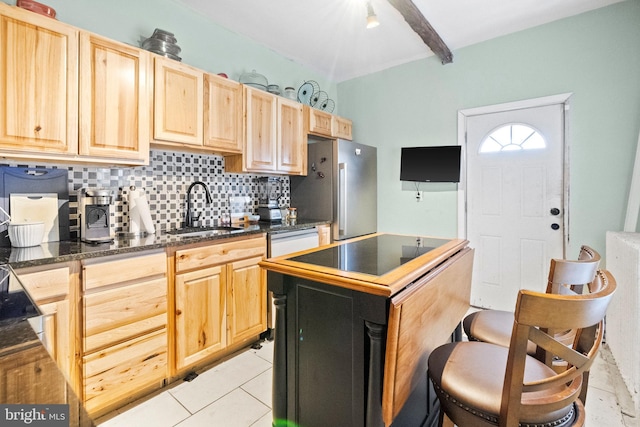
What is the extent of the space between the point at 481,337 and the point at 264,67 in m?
3.21

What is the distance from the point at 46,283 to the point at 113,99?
1.14 meters

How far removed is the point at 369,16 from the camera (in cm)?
219

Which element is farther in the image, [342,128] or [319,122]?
[342,128]

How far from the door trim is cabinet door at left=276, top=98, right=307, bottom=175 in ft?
5.58

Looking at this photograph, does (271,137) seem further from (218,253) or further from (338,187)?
(218,253)

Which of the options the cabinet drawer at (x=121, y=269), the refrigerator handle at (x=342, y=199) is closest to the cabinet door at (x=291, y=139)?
the refrigerator handle at (x=342, y=199)

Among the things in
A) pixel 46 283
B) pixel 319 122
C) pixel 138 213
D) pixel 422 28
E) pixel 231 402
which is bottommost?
pixel 231 402

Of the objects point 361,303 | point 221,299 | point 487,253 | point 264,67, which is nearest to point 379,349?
point 361,303

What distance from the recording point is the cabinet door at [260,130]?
2.78 m

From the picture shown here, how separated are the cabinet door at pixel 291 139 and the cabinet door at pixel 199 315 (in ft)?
4.35

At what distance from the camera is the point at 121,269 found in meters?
1.76

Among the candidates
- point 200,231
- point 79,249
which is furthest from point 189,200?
point 79,249

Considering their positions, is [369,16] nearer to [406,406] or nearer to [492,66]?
[492,66]

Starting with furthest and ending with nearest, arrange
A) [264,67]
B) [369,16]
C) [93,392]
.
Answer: [264,67] → [369,16] → [93,392]
